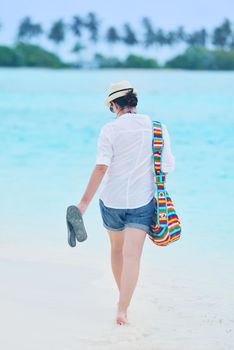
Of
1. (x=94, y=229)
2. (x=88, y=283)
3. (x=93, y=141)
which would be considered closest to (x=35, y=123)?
(x=93, y=141)

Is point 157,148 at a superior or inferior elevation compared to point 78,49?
superior

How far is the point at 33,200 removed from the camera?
10.5 meters

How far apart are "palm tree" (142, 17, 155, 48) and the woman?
117 meters

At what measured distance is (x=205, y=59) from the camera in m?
102

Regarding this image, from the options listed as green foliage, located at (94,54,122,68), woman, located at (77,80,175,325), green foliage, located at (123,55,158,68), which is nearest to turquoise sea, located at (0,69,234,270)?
woman, located at (77,80,175,325)

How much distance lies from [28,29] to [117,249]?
12080 centimetres

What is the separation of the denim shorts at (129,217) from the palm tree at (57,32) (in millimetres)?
117815

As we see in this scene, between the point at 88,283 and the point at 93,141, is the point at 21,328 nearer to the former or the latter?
the point at 88,283

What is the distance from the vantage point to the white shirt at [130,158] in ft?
14.6

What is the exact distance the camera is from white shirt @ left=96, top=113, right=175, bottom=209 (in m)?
4.44

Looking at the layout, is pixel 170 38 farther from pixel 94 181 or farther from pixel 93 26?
pixel 94 181

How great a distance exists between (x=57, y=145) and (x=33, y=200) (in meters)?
9.42

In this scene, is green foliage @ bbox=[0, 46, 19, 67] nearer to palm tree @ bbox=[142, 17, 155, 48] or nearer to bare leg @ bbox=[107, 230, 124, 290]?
palm tree @ bbox=[142, 17, 155, 48]

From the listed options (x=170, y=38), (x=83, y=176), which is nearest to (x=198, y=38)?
(x=170, y=38)
